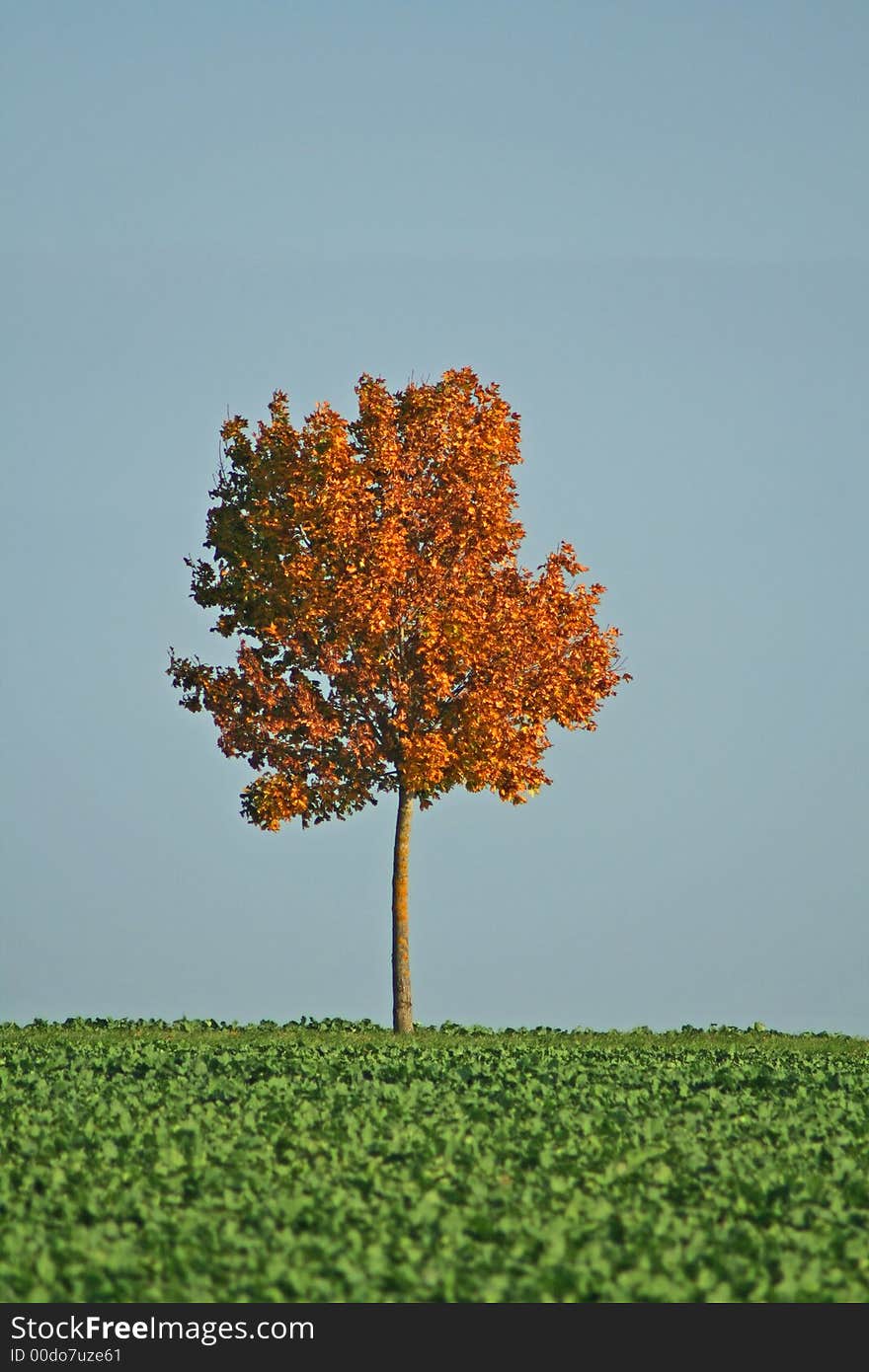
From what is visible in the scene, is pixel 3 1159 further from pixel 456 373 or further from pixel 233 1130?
pixel 456 373

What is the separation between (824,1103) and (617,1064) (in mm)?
4152

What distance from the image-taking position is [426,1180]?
12.6 metres

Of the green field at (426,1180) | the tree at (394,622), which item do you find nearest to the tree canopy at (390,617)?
the tree at (394,622)

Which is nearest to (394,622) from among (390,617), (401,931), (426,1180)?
(390,617)

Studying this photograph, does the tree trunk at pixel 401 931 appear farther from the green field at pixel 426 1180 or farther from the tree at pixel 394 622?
the green field at pixel 426 1180

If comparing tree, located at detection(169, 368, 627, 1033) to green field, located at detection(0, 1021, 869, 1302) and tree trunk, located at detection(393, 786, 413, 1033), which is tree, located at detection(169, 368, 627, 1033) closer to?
tree trunk, located at detection(393, 786, 413, 1033)

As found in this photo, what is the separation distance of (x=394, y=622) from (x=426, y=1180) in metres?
17.2

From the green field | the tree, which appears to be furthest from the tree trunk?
the green field

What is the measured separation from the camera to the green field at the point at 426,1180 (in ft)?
32.4

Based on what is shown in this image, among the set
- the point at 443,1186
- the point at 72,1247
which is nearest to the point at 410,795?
the point at 443,1186

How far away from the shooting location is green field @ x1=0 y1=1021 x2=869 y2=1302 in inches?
389

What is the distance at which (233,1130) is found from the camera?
14797 mm

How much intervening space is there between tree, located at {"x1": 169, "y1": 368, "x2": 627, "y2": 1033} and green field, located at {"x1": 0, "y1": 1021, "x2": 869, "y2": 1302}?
27.3 ft

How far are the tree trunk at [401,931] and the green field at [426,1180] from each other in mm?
7505
